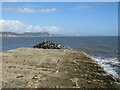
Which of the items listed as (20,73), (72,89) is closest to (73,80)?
(72,89)

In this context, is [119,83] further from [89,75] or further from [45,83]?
[45,83]

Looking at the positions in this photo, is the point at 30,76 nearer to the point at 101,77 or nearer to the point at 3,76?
the point at 3,76

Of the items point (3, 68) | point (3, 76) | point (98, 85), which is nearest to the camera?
point (98, 85)

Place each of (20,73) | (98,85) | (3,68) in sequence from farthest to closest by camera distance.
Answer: (3,68) → (20,73) → (98,85)

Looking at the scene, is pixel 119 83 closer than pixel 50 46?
Yes

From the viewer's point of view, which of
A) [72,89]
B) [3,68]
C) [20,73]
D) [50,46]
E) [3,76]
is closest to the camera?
[72,89]

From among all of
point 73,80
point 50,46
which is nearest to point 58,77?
point 73,80

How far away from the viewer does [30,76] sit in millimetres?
14289

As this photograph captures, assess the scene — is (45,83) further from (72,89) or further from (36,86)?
(72,89)

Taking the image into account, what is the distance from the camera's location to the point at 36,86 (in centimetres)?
1215

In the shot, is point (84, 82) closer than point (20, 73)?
Yes

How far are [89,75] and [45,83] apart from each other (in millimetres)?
2910

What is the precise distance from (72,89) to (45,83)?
4.79 ft

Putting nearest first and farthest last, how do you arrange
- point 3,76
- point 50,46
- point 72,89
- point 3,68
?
point 72,89, point 3,76, point 3,68, point 50,46
